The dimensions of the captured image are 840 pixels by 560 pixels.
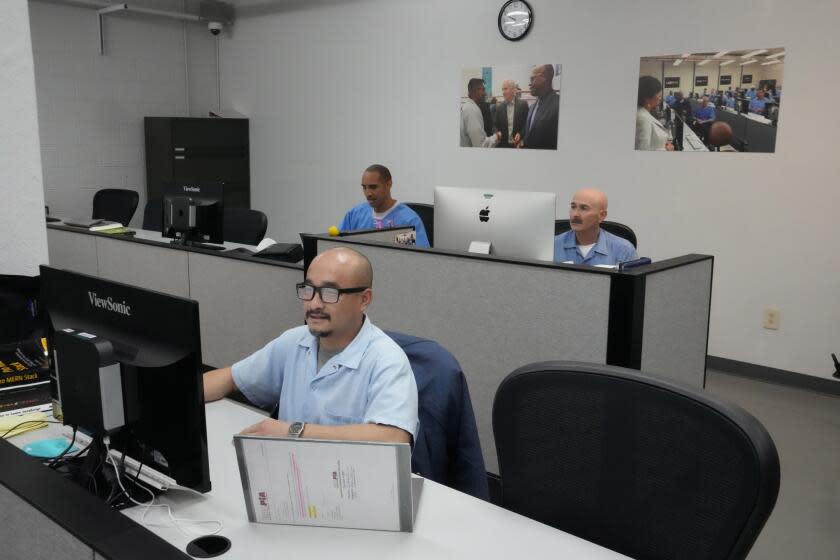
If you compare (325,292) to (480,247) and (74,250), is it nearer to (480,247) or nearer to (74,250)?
(480,247)

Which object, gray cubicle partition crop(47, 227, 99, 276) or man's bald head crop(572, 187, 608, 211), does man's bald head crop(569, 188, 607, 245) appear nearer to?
man's bald head crop(572, 187, 608, 211)

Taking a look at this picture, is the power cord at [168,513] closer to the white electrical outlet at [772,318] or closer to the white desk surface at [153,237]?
the white desk surface at [153,237]

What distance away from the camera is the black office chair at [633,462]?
3.93 feet

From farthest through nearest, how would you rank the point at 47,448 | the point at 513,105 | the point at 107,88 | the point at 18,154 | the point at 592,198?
the point at 107,88, the point at 513,105, the point at 592,198, the point at 18,154, the point at 47,448

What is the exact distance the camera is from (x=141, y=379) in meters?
1.39

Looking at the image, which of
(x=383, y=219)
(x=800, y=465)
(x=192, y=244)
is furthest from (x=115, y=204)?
(x=800, y=465)

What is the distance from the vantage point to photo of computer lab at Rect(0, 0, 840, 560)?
51.1 inches

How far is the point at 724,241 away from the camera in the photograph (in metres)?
4.36

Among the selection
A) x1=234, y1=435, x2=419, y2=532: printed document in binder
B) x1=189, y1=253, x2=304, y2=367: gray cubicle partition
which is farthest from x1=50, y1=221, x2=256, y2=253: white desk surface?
x1=234, y1=435, x2=419, y2=532: printed document in binder

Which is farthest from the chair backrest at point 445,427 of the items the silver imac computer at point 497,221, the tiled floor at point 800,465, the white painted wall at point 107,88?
the white painted wall at point 107,88

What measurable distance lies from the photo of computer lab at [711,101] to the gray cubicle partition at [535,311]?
5.89 ft

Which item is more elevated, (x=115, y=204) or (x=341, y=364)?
(x=115, y=204)

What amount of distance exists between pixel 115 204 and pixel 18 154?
13.2ft

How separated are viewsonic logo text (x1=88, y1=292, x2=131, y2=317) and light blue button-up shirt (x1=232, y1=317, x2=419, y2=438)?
1.69ft
